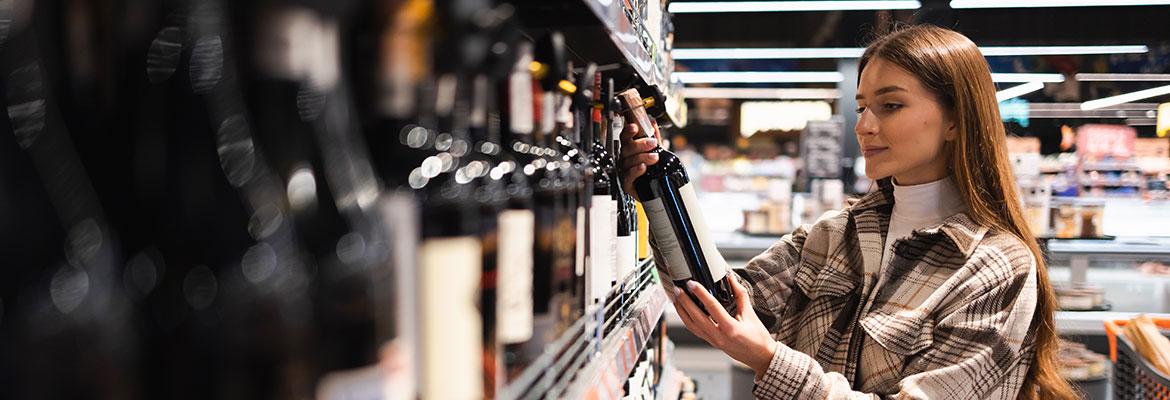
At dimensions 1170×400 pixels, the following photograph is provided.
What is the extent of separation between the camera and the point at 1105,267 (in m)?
5.28

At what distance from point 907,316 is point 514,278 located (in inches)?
36.8

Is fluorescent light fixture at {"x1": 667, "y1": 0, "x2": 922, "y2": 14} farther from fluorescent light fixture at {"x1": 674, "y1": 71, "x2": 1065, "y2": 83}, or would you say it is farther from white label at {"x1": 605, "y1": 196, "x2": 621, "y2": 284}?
white label at {"x1": 605, "y1": 196, "x2": 621, "y2": 284}

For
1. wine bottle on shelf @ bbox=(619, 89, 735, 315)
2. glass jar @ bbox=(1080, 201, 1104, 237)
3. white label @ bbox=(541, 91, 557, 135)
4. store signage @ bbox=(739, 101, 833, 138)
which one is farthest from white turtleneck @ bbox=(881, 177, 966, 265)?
store signage @ bbox=(739, 101, 833, 138)

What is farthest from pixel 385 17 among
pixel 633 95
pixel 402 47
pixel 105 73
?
pixel 633 95

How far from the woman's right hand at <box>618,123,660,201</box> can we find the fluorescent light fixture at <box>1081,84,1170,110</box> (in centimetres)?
597

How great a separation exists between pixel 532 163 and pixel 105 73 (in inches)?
15.4

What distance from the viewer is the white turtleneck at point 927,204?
1.47m

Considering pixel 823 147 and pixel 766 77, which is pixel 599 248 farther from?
pixel 766 77

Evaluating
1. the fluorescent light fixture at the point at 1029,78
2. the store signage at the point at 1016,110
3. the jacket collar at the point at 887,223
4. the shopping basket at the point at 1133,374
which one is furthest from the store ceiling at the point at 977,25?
the jacket collar at the point at 887,223

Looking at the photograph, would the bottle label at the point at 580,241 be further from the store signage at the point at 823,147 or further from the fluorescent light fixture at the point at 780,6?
the store signage at the point at 823,147

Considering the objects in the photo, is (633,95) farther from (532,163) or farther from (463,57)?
(463,57)

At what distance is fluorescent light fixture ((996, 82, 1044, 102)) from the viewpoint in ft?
18.8

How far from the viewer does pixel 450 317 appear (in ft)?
1.69

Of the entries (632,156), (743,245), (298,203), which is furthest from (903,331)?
(743,245)
